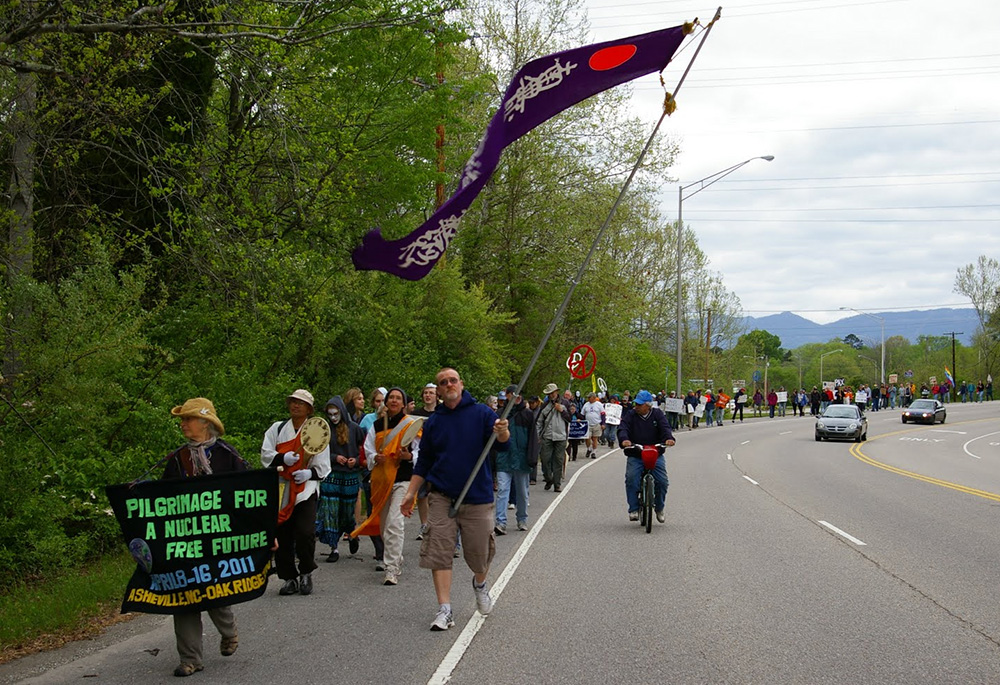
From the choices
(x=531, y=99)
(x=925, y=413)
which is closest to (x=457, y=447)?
(x=531, y=99)

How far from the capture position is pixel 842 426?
125ft

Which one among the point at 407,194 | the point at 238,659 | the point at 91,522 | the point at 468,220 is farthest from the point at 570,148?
the point at 238,659

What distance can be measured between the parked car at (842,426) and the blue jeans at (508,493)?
27.0 m

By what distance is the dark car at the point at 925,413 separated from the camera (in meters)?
51.8

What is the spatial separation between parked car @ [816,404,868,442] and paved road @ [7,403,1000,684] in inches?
907

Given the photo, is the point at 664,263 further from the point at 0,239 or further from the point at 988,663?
the point at 988,663

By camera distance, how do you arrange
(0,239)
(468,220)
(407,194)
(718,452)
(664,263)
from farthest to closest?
(664,263), (468,220), (718,452), (407,194), (0,239)

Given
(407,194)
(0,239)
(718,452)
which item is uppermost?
(407,194)

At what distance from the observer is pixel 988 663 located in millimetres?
6422

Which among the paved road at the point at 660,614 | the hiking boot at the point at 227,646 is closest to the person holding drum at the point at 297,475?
the paved road at the point at 660,614

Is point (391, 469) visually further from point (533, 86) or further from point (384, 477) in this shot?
point (533, 86)

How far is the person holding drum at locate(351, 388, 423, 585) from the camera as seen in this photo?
9.99 m

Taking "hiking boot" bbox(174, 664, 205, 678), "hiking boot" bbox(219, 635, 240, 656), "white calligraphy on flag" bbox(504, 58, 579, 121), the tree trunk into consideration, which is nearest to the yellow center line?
"white calligraphy on flag" bbox(504, 58, 579, 121)

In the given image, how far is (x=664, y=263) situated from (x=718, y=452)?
29.7m
